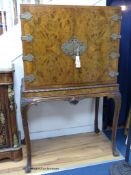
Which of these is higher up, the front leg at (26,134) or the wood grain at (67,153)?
the front leg at (26,134)

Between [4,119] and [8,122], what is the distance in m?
0.05

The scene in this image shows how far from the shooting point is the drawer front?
1745mm

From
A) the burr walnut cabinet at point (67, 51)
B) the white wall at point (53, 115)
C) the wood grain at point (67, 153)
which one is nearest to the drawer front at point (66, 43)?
the burr walnut cabinet at point (67, 51)

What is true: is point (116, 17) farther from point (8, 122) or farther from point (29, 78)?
point (8, 122)

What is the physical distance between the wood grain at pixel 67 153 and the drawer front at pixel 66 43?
77 cm

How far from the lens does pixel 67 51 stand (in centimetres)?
185

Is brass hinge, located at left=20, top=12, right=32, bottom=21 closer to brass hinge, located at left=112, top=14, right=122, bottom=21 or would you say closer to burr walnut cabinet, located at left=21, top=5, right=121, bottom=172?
burr walnut cabinet, located at left=21, top=5, right=121, bottom=172

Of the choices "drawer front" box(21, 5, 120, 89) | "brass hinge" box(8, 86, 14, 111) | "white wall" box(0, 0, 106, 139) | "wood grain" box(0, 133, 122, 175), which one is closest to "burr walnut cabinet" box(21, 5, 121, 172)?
"drawer front" box(21, 5, 120, 89)

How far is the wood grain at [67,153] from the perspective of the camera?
2.12 m

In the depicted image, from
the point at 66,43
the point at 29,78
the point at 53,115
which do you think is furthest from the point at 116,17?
the point at 53,115

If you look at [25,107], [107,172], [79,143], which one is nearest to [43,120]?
[79,143]

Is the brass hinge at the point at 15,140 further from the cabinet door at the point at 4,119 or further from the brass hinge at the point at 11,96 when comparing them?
the brass hinge at the point at 11,96

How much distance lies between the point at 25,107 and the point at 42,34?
1.99ft

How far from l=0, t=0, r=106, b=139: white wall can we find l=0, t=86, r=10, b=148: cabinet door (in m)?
0.33
